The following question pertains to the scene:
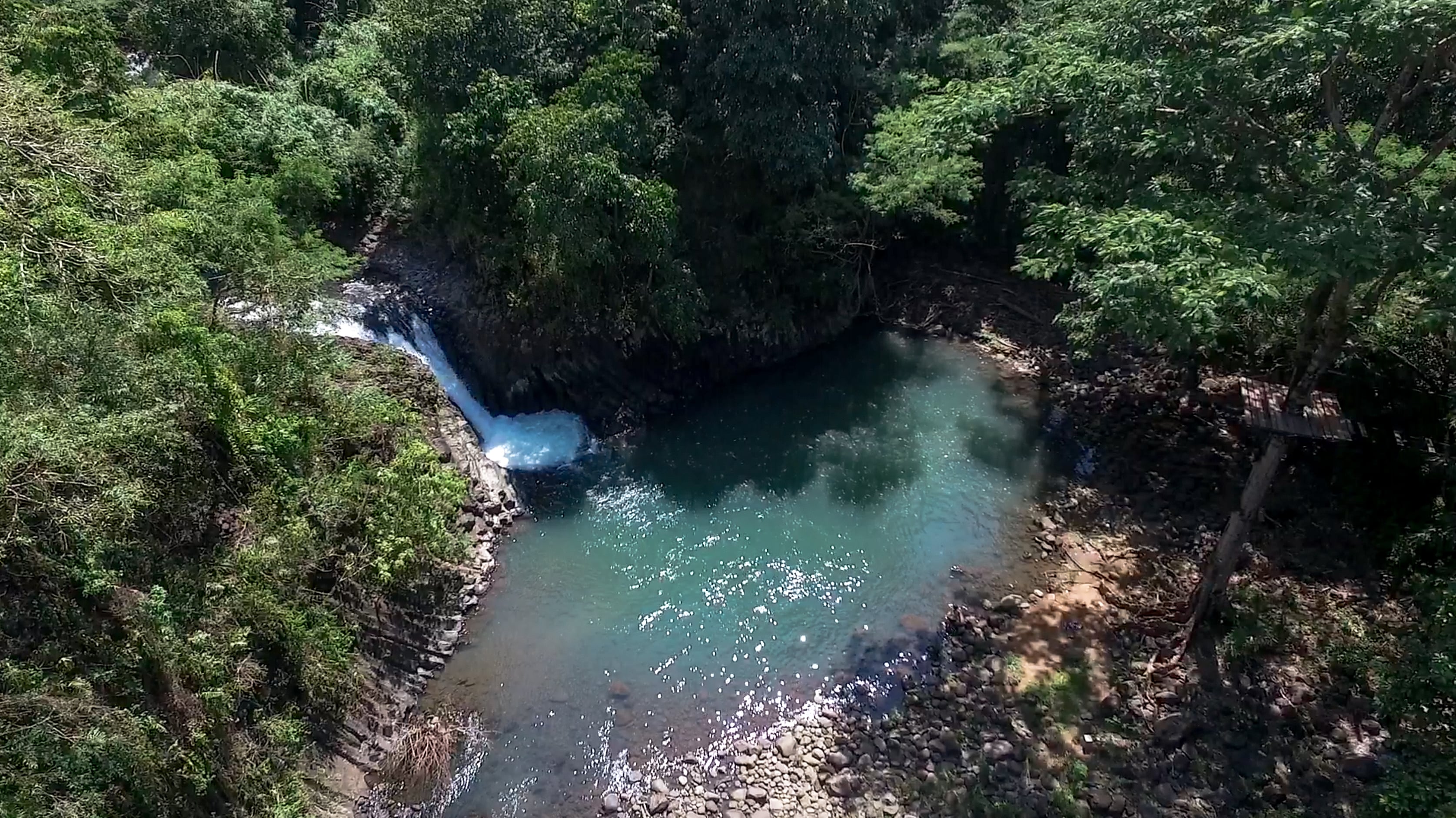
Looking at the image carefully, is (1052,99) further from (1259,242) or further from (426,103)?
(426,103)

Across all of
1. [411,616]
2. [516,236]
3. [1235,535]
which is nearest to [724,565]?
[411,616]

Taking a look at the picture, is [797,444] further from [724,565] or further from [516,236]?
[516,236]

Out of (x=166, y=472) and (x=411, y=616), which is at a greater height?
(x=166, y=472)

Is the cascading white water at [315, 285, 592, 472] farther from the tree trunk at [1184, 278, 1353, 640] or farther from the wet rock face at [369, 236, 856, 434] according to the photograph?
the tree trunk at [1184, 278, 1353, 640]

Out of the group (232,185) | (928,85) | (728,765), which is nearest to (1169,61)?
(928,85)

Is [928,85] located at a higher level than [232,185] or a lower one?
higher
